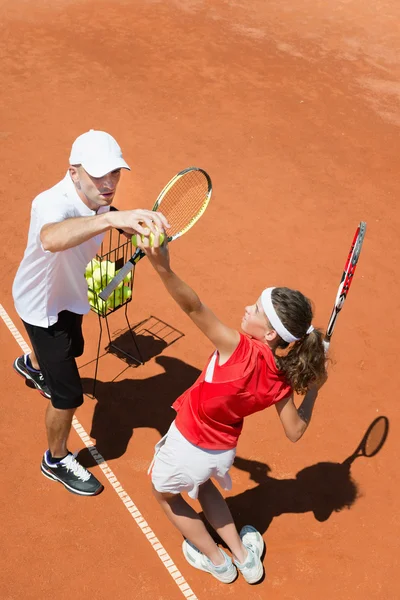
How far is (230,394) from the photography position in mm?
4215

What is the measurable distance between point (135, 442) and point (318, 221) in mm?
4010

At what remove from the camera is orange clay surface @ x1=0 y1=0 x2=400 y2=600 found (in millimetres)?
5117

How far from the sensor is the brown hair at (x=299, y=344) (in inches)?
163

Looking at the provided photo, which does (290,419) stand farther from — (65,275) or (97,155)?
(97,155)

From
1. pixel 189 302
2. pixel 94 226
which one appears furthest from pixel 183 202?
pixel 189 302

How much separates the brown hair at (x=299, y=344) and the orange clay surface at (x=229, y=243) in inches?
62.1

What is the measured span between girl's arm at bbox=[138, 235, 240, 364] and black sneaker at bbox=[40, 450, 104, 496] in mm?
1801

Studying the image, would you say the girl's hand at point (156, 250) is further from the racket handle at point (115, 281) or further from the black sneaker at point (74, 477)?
the black sneaker at point (74, 477)

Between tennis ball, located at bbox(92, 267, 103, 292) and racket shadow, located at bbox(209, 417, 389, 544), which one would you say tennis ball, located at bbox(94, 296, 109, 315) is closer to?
tennis ball, located at bbox(92, 267, 103, 292)

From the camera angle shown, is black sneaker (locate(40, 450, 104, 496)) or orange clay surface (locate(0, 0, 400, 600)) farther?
black sneaker (locate(40, 450, 104, 496))

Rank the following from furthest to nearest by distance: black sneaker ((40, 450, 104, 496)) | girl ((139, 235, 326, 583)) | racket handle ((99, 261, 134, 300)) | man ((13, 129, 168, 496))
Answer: black sneaker ((40, 450, 104, 496)) → man ((13, 129, 168, 496)) → racket handle ((99, 261, 134, 300)) → girl ((139, 235, 326, 583))

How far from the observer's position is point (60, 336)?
497 centimetres

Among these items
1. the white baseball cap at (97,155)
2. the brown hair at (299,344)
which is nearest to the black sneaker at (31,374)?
the white baseball cap at (97,155)

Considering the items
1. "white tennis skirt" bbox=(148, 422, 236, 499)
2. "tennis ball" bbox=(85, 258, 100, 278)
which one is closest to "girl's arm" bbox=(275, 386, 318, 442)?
"white tennis skirt" bbox=(148, 422, 236, 499)
